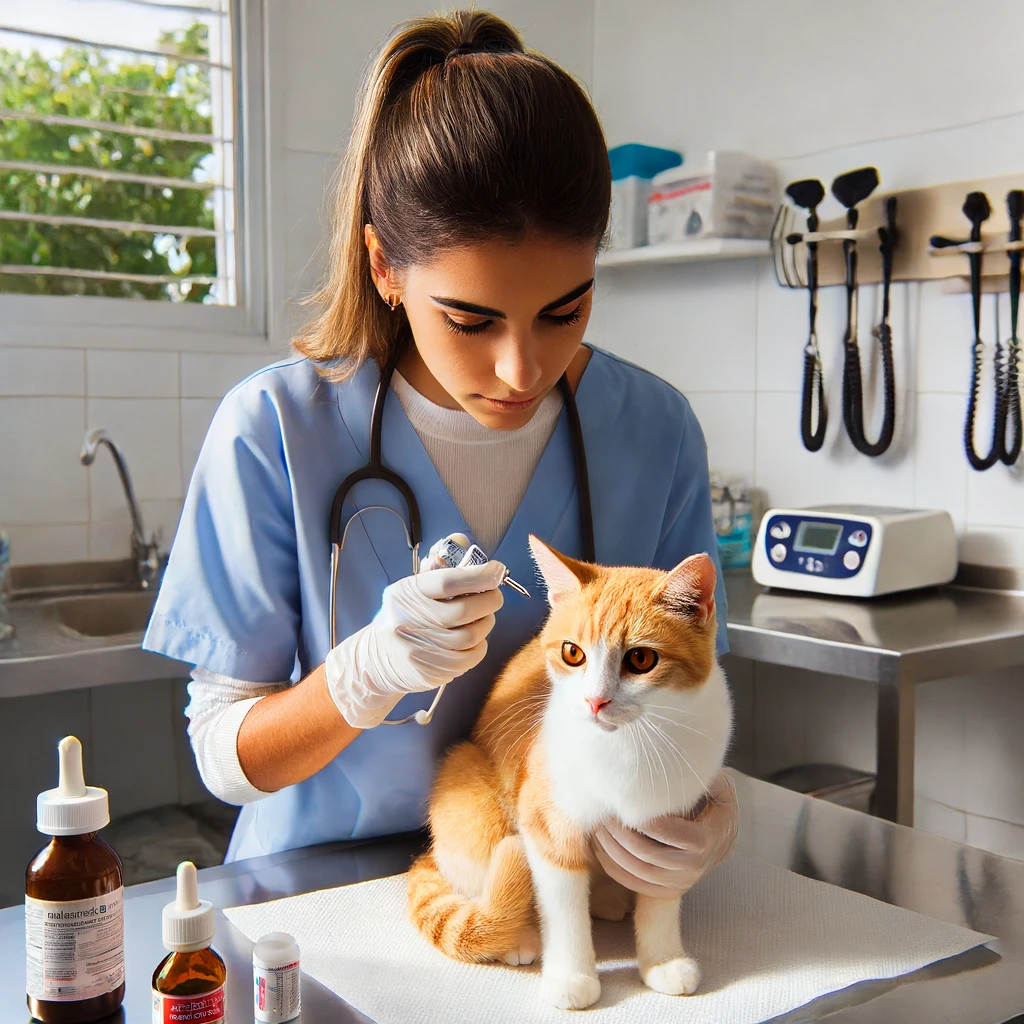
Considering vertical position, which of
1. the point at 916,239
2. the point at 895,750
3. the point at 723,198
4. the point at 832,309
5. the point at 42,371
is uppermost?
the point at 723,198

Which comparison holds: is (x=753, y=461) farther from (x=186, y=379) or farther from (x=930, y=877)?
(x=930, y=877)

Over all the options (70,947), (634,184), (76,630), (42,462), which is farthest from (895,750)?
(42,462)

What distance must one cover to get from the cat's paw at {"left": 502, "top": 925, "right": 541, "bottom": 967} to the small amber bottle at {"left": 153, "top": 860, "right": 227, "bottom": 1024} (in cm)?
24

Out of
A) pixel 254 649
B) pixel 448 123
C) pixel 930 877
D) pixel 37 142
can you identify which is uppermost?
pixel 37 142

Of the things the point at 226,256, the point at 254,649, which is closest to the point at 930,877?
the point at 254,649

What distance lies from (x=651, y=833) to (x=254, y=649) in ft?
1.44

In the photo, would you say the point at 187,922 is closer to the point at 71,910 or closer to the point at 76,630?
the point at 71,910

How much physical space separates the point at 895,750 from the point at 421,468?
1.03 m

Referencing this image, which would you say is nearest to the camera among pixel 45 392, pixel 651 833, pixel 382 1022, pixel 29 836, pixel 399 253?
pixel 382 1022

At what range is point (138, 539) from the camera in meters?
2.34

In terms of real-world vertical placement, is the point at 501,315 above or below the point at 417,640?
above

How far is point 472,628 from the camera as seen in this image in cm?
90

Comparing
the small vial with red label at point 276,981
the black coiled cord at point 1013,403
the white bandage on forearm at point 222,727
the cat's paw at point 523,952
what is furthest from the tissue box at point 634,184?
the small vial with red label at point 276,981

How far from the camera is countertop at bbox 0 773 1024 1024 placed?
2.46ft
